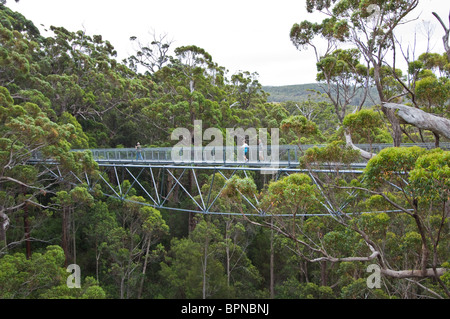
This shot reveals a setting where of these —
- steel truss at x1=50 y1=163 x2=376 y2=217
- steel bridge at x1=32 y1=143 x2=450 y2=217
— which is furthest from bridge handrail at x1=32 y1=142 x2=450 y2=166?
steel truss at x1=50 y1=163 x2=376 y2=217

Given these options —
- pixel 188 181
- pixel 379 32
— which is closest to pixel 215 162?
pixel 379 32

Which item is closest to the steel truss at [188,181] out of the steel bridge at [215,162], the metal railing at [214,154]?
the steel bridge at [215,162]

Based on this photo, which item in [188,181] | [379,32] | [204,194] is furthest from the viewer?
[188,181]

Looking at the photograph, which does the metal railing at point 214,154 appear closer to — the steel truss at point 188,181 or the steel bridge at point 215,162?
the steel bridge at point 215,162

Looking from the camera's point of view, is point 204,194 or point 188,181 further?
point 188,181

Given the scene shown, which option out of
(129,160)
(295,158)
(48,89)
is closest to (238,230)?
(129,160)

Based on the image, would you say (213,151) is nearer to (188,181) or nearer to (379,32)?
(379,32)

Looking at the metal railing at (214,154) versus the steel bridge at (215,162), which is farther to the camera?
the metal railing at (214,154)

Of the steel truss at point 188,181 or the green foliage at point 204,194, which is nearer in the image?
the green foliage at point 204,194

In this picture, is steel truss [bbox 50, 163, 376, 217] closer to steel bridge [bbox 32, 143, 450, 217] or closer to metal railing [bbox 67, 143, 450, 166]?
steel bridge [bbox 32, 143, 450, 217]

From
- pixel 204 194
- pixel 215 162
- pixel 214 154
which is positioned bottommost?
pixel 204 194

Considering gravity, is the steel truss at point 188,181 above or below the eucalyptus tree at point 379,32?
below

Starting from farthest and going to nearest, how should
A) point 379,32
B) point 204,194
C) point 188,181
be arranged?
point 188,181 → point 204,194 → point 379,32
